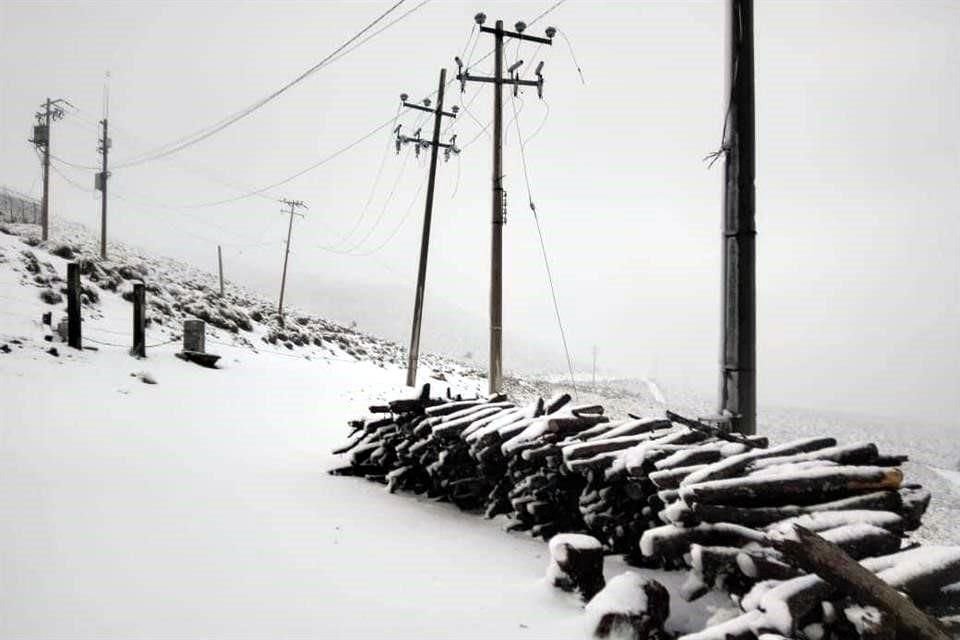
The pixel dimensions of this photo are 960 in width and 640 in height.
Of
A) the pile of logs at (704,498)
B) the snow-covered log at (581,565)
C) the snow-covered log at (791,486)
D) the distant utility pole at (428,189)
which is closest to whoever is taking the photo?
the pile of logs at (704,498)

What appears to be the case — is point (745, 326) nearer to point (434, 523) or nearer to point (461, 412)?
point (461, 412)

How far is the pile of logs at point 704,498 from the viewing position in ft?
7.22

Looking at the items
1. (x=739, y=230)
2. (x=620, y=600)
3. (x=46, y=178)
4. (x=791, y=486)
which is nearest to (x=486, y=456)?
(x=620, y=600)

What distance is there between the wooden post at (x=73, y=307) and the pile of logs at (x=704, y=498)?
9.53m

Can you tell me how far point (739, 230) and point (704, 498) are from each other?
316 centimetres

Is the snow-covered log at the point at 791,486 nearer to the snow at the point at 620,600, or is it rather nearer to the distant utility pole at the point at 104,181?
the snow at the point at 620,600

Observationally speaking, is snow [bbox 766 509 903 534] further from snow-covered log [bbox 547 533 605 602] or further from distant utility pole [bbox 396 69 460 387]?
distant utility pole [bbox 396 69 460 387]

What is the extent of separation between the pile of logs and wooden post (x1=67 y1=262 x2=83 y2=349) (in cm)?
953

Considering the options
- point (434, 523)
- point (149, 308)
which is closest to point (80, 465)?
point (434, 523)

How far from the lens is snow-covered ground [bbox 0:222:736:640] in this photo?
279 cm

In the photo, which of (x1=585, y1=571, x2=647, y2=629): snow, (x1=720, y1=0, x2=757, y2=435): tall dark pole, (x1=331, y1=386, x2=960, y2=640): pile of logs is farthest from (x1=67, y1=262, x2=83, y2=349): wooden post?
(x1=585, y1=571, x2=647, y2=629): snow

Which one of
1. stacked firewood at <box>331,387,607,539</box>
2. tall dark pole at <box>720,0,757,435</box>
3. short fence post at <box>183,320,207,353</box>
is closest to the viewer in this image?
stacked firewood at <box>331,387,607,539</box>

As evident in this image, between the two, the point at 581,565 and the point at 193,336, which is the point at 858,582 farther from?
the point at 193,336

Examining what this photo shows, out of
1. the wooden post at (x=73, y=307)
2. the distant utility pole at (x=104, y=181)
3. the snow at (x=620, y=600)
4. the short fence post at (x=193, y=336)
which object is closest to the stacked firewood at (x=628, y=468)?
the snow at (x=620, y=600)
